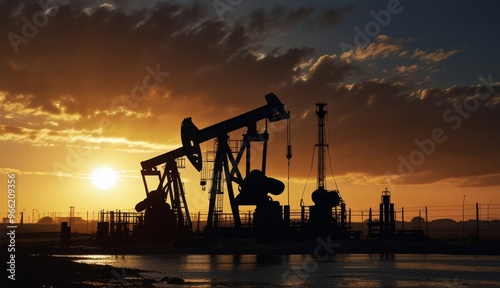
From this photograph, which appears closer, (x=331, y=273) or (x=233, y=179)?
(x=331, y=273)

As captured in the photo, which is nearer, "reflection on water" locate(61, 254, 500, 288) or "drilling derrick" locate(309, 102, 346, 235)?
"reflection on water" locate(61, 254, 500, 288)

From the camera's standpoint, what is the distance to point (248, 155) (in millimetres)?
54906

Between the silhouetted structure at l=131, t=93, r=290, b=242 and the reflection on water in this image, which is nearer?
the reflection on water

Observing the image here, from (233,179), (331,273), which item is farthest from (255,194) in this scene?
(331,273)

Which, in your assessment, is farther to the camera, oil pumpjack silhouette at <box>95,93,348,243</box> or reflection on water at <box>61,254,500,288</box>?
oil pumpjack silhouette at <box>95,93,348,243</box>

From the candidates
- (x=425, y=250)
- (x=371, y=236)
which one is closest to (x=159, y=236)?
(x=371, y=236)

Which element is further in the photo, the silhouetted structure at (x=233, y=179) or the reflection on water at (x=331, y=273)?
the silhouetted structure at (x=233, y=179)

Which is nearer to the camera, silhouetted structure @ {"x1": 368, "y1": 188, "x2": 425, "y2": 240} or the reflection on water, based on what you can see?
the reflection on water

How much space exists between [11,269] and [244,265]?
11.1 m

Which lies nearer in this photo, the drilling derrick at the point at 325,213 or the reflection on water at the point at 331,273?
the reflection on water at the point at 331,273

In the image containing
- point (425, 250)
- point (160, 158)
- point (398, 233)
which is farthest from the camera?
point (160, 158)

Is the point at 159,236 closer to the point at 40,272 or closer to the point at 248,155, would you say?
the point at 248,155

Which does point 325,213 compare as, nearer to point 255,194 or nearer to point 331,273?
point 255,194

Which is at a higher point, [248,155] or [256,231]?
[248,155]
